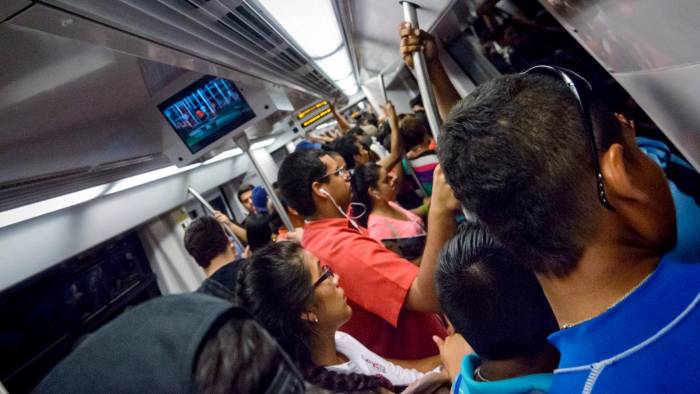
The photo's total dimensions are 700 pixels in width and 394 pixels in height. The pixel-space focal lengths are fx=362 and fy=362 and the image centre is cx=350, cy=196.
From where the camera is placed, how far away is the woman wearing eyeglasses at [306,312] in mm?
1447

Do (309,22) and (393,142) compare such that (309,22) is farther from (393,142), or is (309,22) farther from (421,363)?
(421,363)

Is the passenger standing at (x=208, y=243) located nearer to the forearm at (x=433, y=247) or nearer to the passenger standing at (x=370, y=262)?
the passenger standing at (x=370, y=262)

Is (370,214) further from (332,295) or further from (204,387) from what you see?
(204,387)

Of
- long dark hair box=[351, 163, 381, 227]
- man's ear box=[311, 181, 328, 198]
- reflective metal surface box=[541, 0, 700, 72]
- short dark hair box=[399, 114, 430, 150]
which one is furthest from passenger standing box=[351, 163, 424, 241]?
reflective metal surface box=[541, 0, 700, 72]

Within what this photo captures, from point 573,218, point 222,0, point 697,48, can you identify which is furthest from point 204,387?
point 222,0

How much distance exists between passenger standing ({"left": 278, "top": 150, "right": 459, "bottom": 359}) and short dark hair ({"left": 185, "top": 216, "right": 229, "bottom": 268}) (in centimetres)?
118

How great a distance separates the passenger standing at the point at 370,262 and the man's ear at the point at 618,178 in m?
0.62

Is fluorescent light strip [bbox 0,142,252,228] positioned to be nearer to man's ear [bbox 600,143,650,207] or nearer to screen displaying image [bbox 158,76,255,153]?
screen displaying image [bbox 158,76,255,153]

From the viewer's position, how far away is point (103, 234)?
128 inches

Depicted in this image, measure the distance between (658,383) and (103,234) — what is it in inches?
150

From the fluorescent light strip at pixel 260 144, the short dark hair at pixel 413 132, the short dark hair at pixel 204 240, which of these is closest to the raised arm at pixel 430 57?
the short dark hair at pixel 413 132

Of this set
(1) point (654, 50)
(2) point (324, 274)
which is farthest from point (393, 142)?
(1) point (654, 50)

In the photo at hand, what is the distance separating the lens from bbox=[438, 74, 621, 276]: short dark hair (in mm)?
637

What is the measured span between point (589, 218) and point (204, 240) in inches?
118
